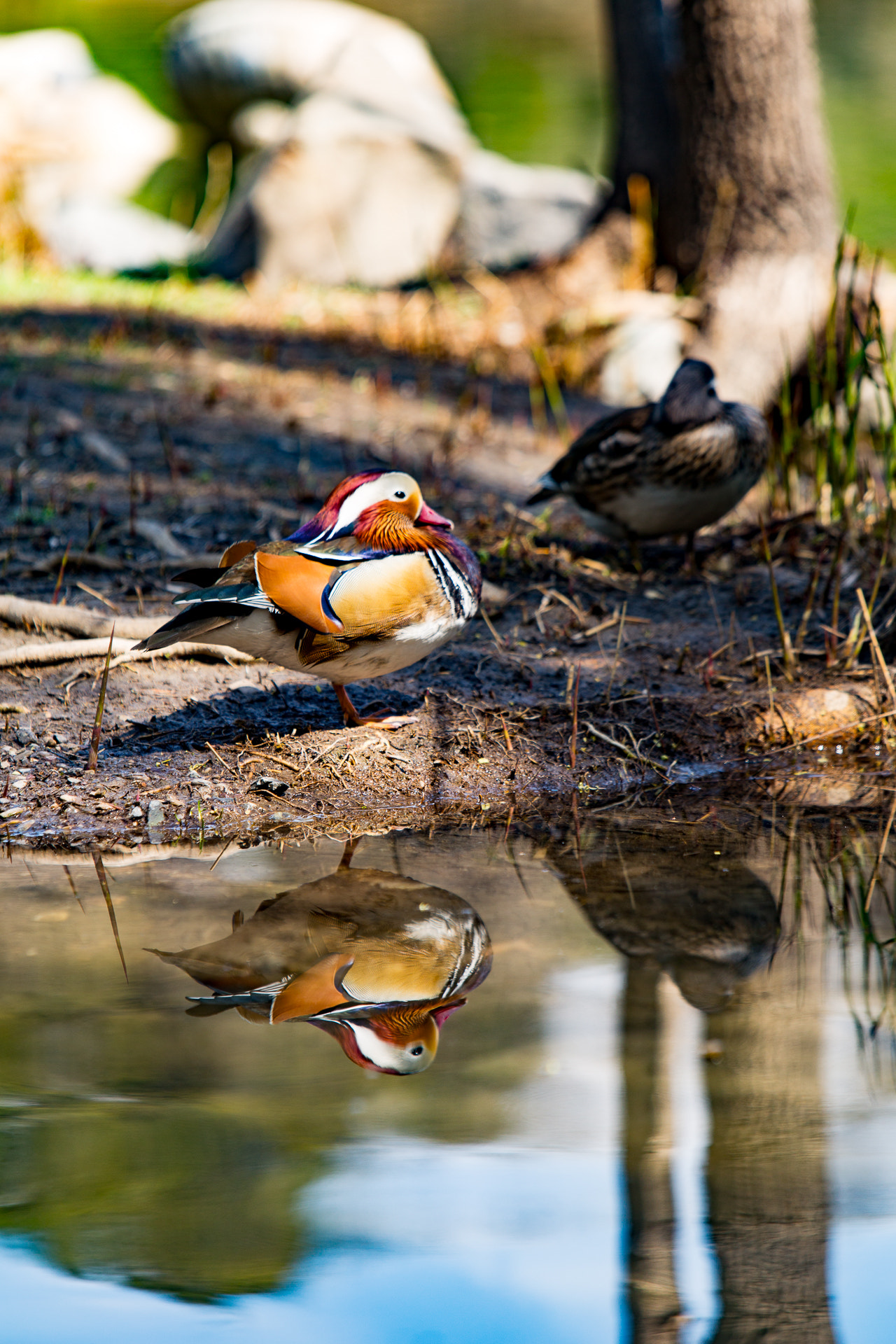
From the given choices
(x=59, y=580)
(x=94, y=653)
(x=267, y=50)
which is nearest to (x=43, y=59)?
(x=267, y=50)

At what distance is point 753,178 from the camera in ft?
25.7

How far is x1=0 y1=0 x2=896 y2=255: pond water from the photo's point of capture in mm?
16891

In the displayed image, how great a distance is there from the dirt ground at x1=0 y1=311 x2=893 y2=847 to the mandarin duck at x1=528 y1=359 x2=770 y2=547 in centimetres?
31

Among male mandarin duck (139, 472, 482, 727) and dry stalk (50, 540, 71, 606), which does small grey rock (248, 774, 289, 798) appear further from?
dry stalk (50, 540, 71, 606)

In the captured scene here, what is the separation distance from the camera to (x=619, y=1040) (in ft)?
8.03

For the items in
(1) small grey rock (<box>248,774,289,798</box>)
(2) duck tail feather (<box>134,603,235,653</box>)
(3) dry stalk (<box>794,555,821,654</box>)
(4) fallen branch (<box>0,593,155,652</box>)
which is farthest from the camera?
(3) dry stalk (<box>794,555,821,654</box>)

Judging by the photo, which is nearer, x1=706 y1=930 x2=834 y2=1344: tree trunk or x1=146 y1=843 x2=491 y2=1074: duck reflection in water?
x1=706 y1=930 x2=834 y2=1344: tree trunk

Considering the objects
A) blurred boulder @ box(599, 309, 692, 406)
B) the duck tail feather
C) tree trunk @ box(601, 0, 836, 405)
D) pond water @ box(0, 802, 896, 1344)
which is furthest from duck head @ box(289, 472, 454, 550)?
blurred boulder @ box(599, 309, 692, 406)

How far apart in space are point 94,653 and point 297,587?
1.10 meters

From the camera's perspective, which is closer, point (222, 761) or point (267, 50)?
point (222, 761)

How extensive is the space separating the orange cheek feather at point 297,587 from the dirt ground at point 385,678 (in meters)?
0.58

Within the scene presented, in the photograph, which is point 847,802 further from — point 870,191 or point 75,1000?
point 870,191

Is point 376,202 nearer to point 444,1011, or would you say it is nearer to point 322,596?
point 322,596

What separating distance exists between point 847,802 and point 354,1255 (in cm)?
222
